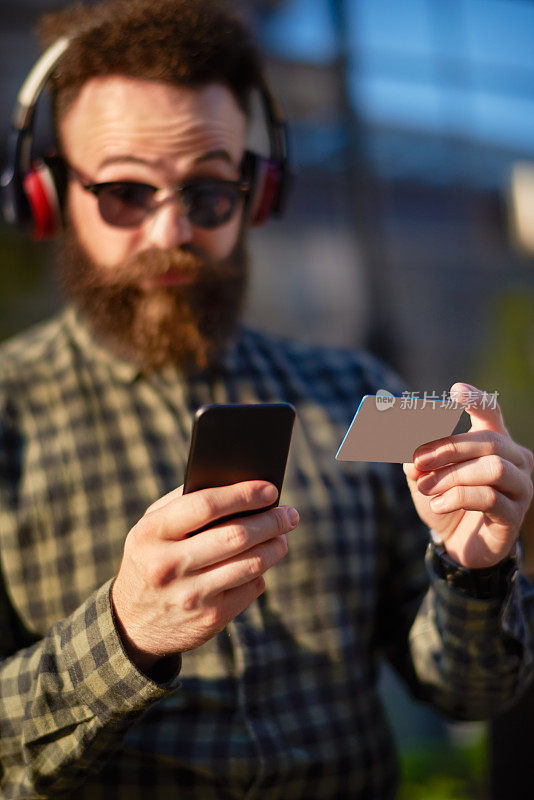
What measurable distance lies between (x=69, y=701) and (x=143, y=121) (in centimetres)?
87

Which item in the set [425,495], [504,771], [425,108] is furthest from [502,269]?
[425,495]

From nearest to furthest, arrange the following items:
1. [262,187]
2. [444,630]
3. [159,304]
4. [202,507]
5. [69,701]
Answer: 1. [202,507]
2. [69,701]
3. [444,630]
4. [159,304]
5. [262,187]

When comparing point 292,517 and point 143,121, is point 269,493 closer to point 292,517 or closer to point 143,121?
point 292,517

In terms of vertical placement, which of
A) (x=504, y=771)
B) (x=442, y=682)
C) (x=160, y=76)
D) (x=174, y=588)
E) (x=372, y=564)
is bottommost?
(x=504, y=771)

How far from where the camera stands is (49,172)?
1.17 meters

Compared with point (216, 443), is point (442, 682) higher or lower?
lower

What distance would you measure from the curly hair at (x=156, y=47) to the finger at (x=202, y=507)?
0.77 m

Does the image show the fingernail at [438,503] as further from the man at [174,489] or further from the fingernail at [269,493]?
the fingernail at [269,493]

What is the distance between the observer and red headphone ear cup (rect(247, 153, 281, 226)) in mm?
1256

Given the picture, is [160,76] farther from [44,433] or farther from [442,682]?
[442,682]

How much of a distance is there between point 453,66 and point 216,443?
295 inches

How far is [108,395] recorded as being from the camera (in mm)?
1180

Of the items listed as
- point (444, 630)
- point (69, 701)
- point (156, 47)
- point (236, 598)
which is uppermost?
point (156, 47)

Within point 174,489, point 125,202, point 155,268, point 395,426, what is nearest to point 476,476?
point 395,426
